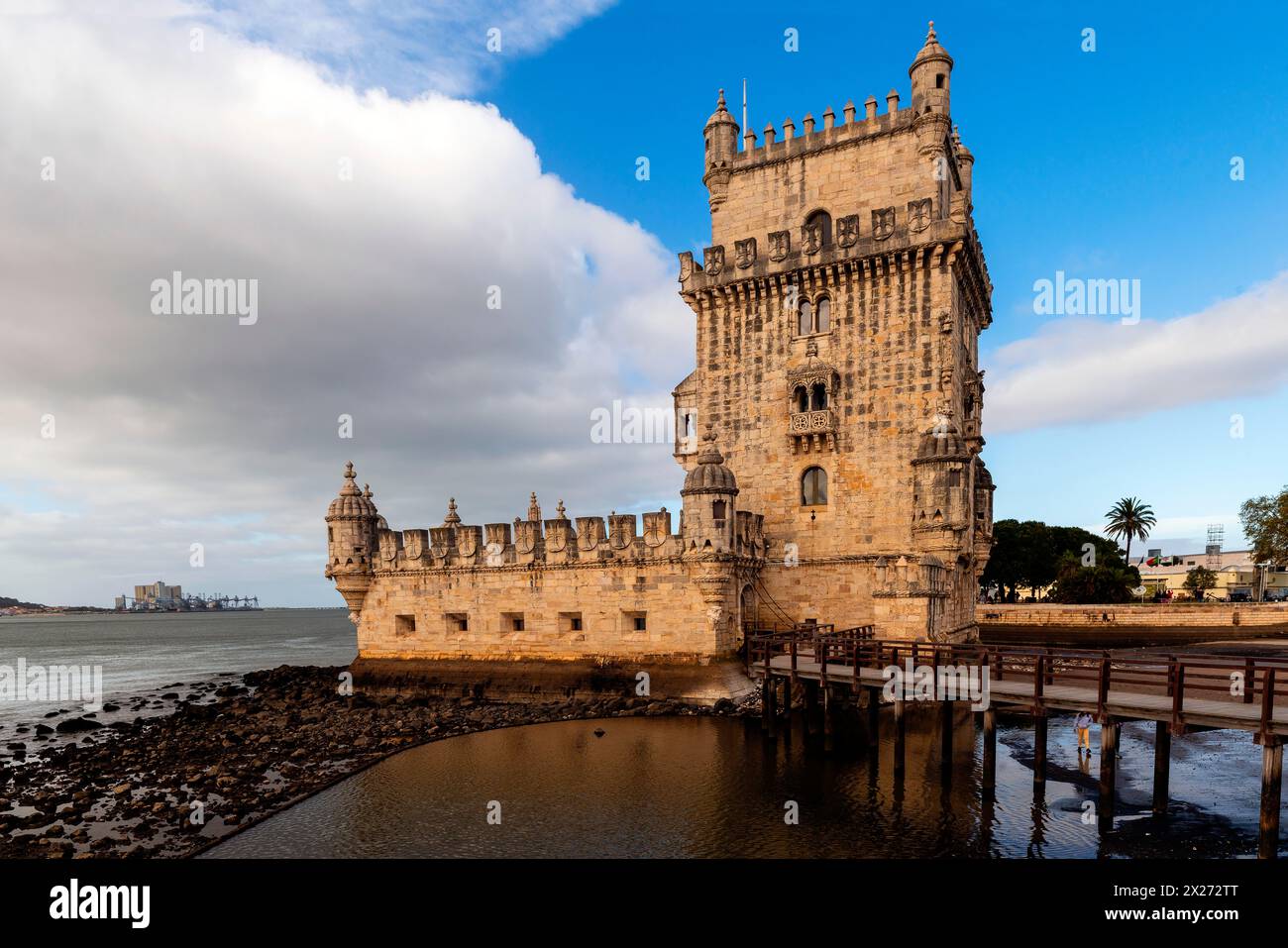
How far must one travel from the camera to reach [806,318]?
30328mm

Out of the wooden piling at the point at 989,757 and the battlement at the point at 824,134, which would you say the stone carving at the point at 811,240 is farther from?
the wooden piling at the point at 989,757

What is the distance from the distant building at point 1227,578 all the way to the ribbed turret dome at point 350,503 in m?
70.4

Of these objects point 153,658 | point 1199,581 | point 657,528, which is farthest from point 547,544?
point 1199,581

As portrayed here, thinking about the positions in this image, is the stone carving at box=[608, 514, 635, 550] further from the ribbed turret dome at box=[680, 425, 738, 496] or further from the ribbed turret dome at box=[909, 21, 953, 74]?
the ribbed turret dome at box=[909, 21, 953, 74]

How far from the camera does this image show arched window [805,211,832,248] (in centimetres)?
3020

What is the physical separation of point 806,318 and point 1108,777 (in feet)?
65.0

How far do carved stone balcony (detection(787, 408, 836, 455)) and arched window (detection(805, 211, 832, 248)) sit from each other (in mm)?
7033

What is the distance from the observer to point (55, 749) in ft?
84.2

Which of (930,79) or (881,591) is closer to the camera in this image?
(881,591)

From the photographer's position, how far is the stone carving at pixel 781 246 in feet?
98.4

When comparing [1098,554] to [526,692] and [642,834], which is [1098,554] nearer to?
[526,692]

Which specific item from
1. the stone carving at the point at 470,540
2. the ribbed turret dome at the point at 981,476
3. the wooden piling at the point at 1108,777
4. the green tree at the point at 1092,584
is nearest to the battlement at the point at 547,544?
Result: the stone carving at the point at 470,540
